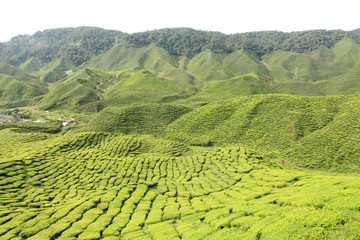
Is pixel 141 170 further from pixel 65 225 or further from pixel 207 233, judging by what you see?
pixel 207 233

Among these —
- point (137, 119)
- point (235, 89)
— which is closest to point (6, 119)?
point (137, 119)

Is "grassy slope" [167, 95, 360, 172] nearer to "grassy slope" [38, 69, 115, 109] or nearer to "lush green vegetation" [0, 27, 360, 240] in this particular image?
"lush green vegetation" [0, 27, 360, 240]

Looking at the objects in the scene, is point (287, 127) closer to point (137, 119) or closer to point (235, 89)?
point (137, 119)

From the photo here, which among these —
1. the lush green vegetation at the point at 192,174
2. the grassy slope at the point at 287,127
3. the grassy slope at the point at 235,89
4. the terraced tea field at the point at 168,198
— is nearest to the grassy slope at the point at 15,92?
the lush green vegetation at the point at 192,174

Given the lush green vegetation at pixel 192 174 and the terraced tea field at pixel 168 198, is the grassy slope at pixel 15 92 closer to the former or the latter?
the lush green vegetation at pixel 192 174

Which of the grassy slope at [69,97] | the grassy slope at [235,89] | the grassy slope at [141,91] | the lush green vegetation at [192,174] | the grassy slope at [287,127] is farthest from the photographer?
the grassy slope at [235,89]

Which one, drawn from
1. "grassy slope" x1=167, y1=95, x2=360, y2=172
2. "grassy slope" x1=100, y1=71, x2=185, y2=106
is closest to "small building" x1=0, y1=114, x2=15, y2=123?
"grassy slope" x1=100, y1=71, x2=185, y2=106
